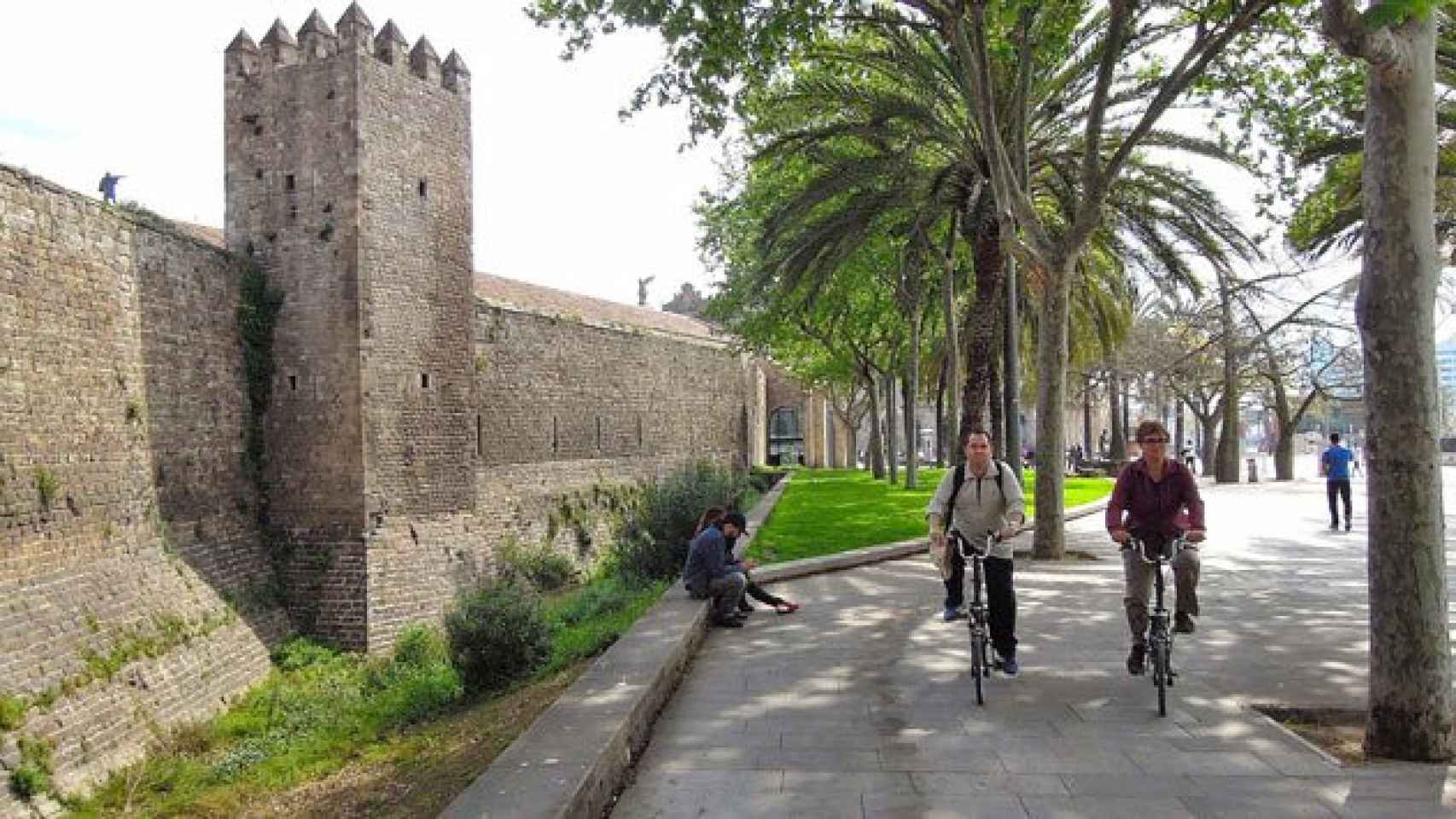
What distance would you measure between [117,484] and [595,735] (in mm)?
10584

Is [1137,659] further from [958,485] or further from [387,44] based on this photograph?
[387,44]

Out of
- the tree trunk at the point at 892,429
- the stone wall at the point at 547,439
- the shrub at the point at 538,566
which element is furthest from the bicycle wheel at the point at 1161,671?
the tree trunk at the point at 892,429

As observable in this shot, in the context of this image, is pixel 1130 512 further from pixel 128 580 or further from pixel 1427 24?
pixel 128 580

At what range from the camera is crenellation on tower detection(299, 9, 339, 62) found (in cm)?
1648

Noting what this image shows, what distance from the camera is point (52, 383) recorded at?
11.7 metres

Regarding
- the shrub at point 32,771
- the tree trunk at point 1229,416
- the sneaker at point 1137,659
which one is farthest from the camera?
the tree trunk at point 1229,416

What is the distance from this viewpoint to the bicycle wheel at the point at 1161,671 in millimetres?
5473

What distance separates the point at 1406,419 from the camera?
468 centimetres

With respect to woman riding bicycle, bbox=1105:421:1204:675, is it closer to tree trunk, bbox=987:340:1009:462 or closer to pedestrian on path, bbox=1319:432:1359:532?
pedestrian on path, bbox=1319:432:1359:532

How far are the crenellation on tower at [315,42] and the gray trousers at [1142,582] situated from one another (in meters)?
14.8

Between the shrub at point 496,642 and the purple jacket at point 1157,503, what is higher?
the purple jacket at point 1157,503

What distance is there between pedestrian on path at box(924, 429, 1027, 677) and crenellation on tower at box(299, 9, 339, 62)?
1375 centimetres

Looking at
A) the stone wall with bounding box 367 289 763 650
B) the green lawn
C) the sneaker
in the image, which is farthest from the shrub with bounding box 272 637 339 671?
the sneaker

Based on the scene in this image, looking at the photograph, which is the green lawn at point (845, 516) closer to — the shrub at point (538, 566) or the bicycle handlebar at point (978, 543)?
the shrub at point (538, 566)
